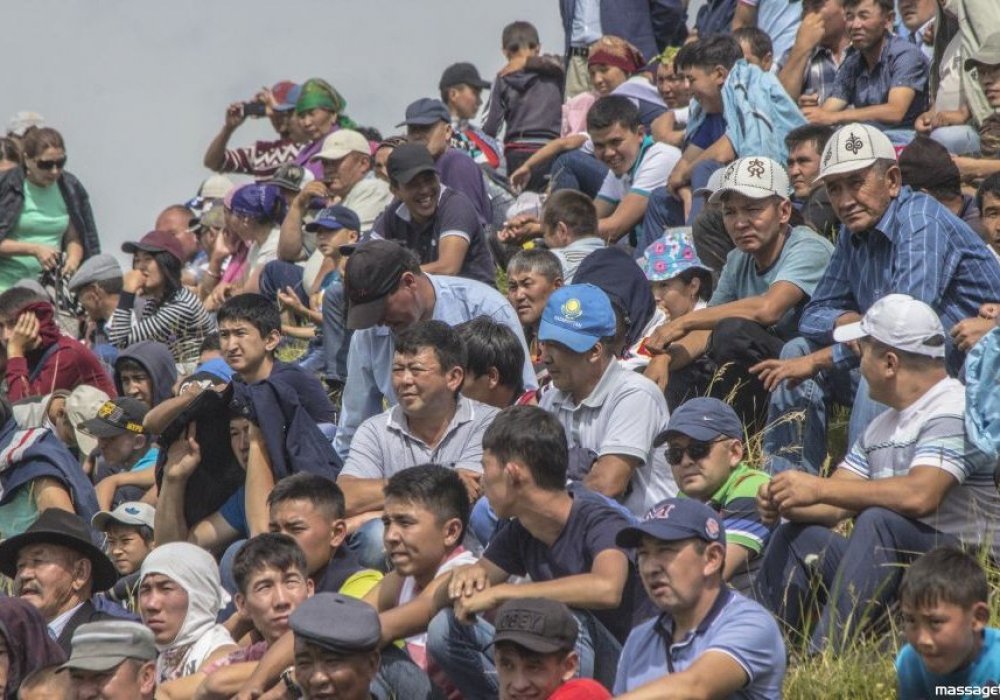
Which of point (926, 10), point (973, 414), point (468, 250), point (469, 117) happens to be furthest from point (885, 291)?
point (469, 117)

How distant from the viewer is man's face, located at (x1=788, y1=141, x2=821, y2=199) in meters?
12.3

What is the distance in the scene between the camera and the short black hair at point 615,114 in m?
14.5

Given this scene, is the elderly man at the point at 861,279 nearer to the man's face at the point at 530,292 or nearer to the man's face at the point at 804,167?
the man's face at the point at 530,292

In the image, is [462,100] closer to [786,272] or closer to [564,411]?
[786,272]

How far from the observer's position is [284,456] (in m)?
10.3

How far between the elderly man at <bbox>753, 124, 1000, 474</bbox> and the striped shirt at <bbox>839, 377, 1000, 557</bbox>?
99 cm

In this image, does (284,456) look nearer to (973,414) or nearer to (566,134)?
(973,414)

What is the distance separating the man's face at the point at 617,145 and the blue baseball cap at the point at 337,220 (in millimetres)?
1915

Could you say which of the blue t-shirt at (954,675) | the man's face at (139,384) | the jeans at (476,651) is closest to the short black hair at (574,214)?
the man's face at (139,384)

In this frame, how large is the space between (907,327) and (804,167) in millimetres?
4192

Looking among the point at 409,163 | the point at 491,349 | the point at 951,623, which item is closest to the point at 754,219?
the point at 491,349

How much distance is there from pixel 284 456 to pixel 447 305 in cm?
138

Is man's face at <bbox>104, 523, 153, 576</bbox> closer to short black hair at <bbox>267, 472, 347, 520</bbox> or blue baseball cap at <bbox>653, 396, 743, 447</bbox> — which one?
short black hair at <bbox>267, 472, 347, 520</bbox>

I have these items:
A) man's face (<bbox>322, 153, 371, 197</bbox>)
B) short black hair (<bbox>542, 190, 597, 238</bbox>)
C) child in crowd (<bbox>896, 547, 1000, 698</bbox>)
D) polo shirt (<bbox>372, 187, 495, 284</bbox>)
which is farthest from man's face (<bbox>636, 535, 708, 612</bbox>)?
man's face (<bbox>322, 153, 371, 197</bbox>)
